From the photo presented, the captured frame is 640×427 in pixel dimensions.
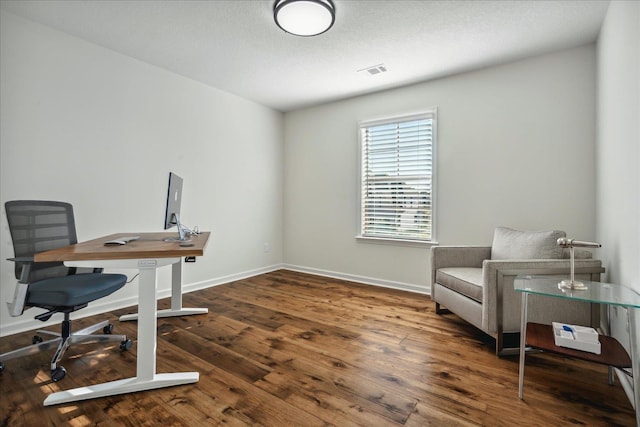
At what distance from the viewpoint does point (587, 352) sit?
151 cm

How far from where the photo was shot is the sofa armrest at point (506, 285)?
79.3 inches

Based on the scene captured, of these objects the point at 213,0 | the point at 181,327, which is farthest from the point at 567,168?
the point at 181,327

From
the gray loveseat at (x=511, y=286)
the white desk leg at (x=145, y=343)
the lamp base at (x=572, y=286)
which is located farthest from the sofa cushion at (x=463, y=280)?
the white desk leg at (x=145, y=343)

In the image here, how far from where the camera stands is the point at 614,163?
6.90 ft

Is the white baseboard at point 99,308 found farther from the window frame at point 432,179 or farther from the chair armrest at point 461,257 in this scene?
the chair armrest at point 461,257

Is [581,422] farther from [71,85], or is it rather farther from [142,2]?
[71,85]

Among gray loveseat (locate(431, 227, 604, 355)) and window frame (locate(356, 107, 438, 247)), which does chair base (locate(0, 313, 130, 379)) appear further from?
window frame (locate(356, 107, 438, 247))

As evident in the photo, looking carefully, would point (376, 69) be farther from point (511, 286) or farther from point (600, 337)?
point (600, 337)

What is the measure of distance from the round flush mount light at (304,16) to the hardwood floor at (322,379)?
249 centimetres

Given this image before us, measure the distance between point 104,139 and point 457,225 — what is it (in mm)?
3821

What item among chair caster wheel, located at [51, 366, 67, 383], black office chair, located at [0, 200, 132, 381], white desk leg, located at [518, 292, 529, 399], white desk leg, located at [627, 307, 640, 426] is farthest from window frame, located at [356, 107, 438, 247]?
chair caster wheel, located at [51, 366, 67, 383]

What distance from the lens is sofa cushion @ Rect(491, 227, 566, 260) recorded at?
7.57 ft

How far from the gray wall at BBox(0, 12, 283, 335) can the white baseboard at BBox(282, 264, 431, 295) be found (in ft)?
1.93

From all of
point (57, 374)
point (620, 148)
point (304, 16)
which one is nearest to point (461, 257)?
point (620, 148)
